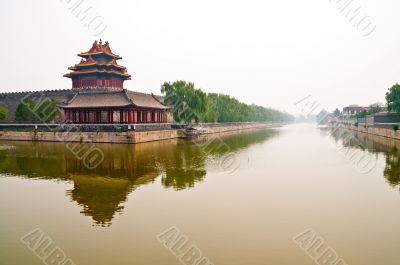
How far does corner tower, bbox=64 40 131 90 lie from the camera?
55.4 m

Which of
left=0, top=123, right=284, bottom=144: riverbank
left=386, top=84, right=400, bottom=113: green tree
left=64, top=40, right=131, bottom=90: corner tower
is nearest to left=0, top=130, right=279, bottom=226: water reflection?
left=0, top=123, right=284, bottom=144: riverbank

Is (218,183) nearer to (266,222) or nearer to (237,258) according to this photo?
(266,222)

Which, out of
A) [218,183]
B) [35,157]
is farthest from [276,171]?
[35,157]

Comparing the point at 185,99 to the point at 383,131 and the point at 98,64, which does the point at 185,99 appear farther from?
the point at 383,131

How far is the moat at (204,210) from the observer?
877 cm

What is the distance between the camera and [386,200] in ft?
45.0

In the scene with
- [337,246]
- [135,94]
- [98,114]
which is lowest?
[337,246]

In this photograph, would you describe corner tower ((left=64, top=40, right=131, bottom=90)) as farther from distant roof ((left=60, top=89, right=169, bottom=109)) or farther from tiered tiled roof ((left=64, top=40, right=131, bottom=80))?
distant roof ((left=60, top=89, right=169, bottom=109))

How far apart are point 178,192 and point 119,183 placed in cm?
374

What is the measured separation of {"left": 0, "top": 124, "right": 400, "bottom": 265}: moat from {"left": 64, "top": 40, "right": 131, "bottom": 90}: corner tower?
115 ft

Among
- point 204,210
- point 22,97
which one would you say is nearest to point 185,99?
point 22,97

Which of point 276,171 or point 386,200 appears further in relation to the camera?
point 276,171

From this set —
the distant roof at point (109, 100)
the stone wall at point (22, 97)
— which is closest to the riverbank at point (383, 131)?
the distant roof at point (109, 100)

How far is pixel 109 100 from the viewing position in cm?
4219
